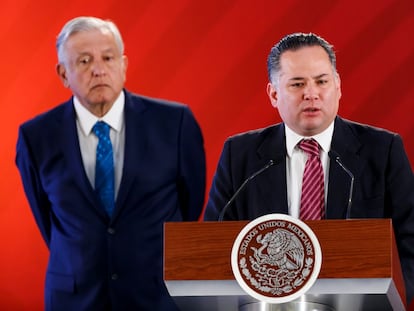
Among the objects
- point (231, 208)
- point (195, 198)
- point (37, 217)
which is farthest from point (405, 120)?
point (37, 217)

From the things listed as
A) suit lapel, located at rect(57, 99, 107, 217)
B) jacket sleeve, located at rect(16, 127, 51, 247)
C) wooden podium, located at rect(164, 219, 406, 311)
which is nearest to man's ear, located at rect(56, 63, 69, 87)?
suit lapel, located at rect(57, 99, 107, 217)

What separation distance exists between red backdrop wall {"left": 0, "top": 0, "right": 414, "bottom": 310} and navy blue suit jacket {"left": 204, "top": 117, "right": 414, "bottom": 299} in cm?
82

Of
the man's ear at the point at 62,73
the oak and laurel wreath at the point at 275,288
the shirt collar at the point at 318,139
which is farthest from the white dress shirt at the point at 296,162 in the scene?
the man's ear at the point at 62,73

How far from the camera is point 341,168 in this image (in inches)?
115

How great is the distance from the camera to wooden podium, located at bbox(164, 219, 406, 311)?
86.7 inches

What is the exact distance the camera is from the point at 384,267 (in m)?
2.19

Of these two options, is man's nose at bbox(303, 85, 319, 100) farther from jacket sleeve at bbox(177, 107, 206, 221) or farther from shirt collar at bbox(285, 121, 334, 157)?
jacket sleeve at bbox(177, 107, 206, 221)

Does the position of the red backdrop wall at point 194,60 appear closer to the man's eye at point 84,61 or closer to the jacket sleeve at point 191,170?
the jacket sleeve at point 191,170

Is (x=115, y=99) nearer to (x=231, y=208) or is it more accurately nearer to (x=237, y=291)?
(x=231, y=208)

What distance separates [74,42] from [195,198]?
0.73 m

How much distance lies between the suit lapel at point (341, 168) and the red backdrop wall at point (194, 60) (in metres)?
0.83

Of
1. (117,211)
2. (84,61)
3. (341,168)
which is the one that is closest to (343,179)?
(341,168)

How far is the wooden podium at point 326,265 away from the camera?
7.23 feet

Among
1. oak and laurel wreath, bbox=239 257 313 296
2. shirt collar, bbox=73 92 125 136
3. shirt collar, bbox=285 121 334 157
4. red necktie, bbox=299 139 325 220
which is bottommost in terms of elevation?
oak and laurel wreath, bbox=239 257 313 296
